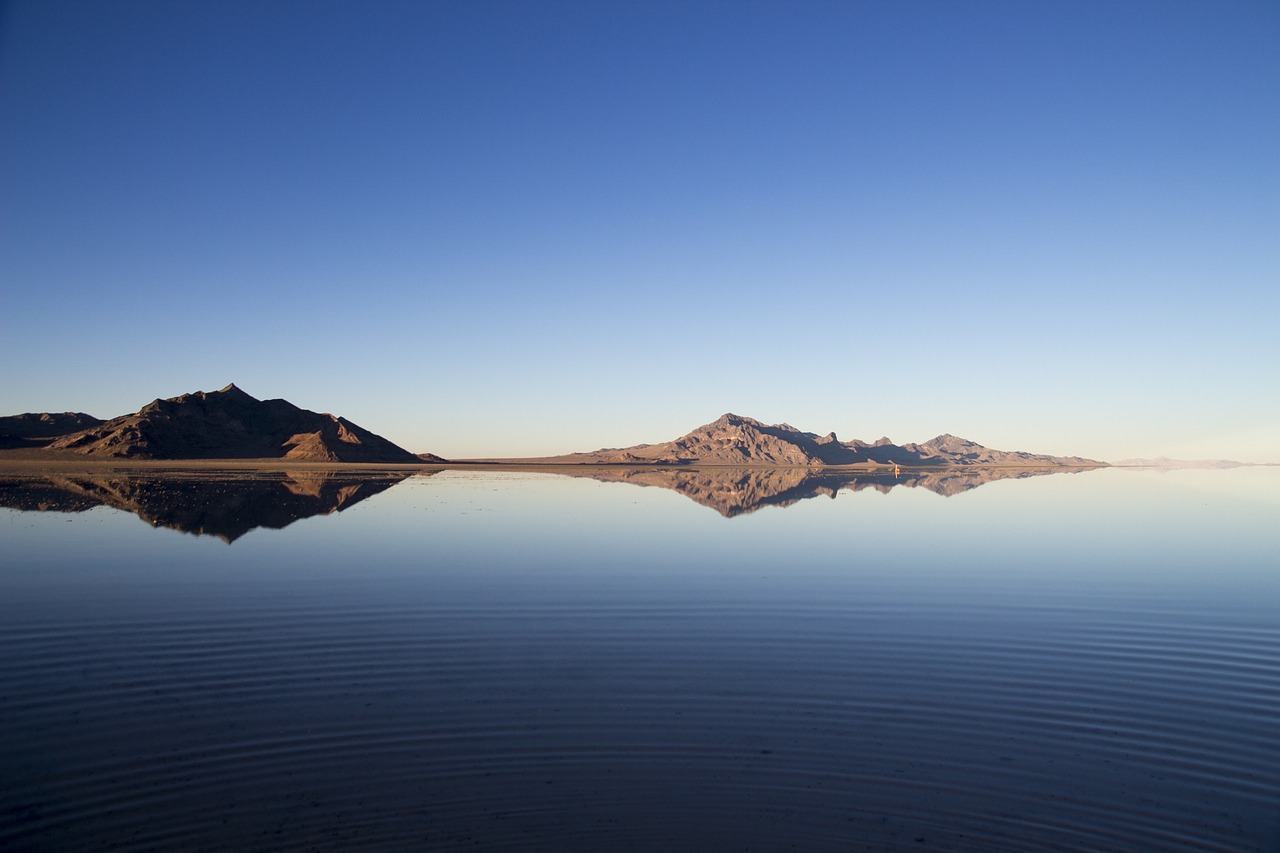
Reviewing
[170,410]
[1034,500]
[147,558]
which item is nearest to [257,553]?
[147,558]

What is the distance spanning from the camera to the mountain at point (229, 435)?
402 feet

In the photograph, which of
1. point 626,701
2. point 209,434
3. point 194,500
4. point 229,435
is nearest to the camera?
point 626,701

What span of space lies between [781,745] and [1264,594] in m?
19.5

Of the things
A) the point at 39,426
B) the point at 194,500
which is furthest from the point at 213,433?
the point at 194,500

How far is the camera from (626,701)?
11164 mm

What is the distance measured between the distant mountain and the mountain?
5.17m

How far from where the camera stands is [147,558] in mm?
22562

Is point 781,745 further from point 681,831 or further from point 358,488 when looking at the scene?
point 358,488

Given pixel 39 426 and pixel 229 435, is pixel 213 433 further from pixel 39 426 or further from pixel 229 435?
pixel 39 426

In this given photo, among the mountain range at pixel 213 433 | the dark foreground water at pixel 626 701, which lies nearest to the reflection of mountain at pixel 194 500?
the dark foreground water at pixel 626 701

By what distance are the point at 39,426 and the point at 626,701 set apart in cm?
18427

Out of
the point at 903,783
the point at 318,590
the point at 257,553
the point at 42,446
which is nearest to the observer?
the point at 903,783

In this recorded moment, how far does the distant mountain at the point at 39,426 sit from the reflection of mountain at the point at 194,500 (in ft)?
287

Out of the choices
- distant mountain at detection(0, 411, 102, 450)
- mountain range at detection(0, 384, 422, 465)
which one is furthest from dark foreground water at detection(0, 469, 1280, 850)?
distant mountain at detection(0, 411, 102, 450)
